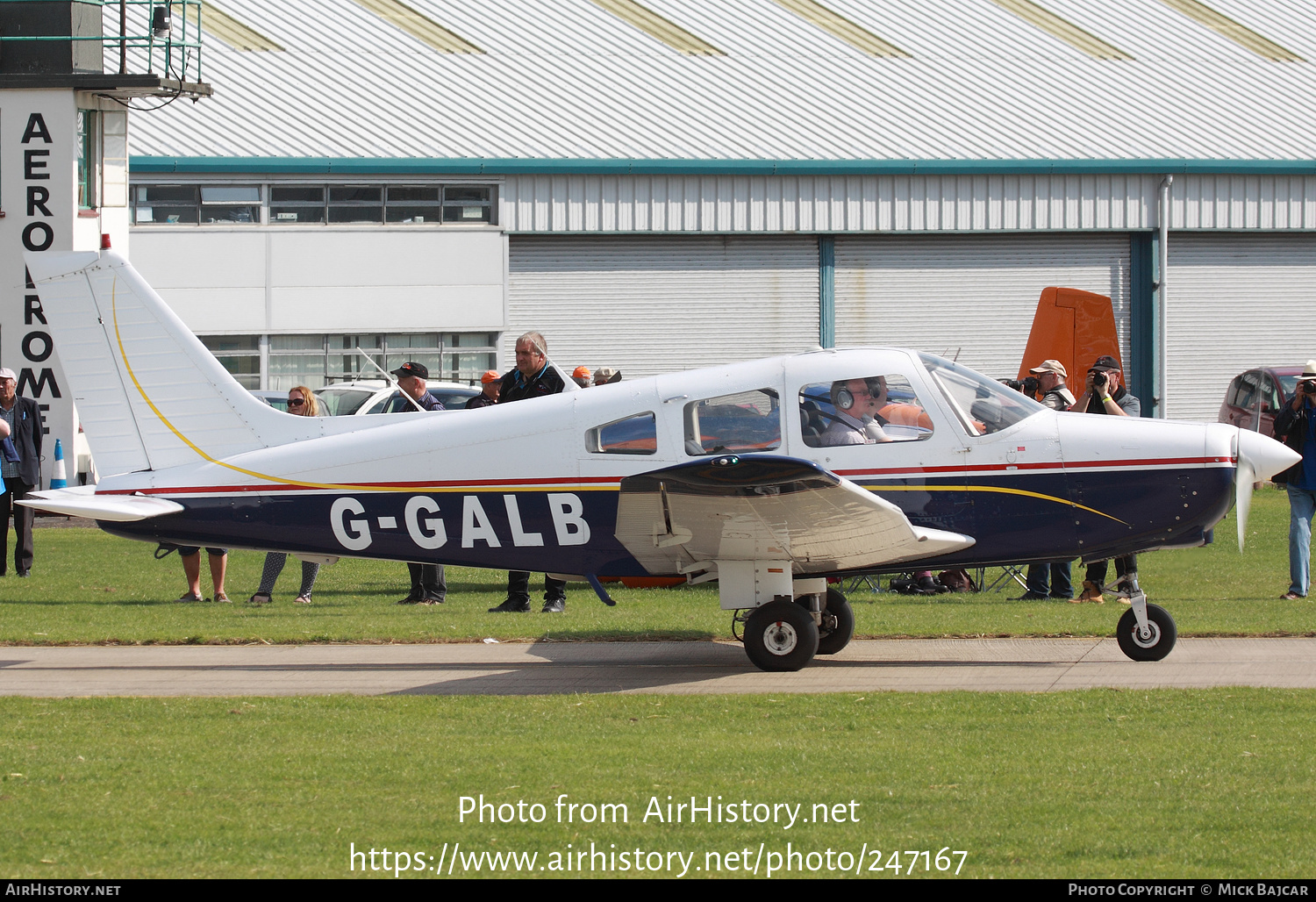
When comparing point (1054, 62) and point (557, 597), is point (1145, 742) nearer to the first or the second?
point (557, 597)

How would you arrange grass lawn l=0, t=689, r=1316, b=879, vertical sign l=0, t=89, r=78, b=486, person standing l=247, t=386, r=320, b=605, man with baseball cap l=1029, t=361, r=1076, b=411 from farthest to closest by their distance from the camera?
vertical sign l=0, t=89, r=78, b=486
person standing l=247, t=386, r=320, b=605
man with baseball cap l=1029, t=361, r=1076, b=411
grass lawn l=0, t=689, r=1316, b=879

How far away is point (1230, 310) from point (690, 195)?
11.6m

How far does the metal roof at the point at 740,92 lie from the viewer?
27.1 m

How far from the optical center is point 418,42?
29.4m

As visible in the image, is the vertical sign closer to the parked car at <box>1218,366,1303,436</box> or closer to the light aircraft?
the light aircraft

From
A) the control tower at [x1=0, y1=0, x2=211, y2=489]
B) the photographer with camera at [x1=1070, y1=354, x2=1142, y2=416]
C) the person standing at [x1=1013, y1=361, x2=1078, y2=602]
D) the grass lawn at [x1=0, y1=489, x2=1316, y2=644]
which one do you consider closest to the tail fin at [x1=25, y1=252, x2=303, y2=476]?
the grass lawn at [x1=0, y1=489, x2=1316, y2=644]

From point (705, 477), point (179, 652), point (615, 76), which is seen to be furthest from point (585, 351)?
point (705, 477)

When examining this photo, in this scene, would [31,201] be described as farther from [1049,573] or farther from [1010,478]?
[1010,478]

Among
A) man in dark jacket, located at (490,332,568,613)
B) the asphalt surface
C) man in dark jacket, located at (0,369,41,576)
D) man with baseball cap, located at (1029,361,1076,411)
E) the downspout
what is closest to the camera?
the asphalt surface

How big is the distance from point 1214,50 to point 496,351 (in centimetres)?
1786

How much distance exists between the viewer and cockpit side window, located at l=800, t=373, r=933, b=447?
342 inches

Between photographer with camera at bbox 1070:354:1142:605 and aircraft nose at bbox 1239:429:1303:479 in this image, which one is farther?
photographer with camera at bbox 1070:354:1142:605

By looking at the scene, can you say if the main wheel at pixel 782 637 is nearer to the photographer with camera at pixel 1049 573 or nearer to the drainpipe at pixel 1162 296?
the photographer with camera at pixel 1049 573

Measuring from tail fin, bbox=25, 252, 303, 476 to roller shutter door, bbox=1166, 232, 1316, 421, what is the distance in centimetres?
2364
